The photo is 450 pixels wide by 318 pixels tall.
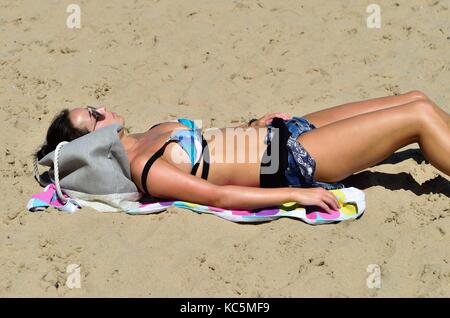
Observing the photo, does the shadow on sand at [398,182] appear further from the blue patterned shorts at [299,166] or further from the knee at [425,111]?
the knee at [425,111]

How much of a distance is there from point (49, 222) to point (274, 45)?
2.57 meters

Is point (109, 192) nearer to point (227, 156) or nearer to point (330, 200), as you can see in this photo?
point (227, 156)

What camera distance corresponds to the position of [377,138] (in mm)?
3672

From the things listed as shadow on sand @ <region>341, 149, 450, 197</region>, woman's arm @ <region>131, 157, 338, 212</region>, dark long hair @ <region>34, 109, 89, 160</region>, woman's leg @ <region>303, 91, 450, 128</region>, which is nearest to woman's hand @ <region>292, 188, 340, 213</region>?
woman's arm @ <region>131, 157, 338, 212</region>

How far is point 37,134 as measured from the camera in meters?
4.70

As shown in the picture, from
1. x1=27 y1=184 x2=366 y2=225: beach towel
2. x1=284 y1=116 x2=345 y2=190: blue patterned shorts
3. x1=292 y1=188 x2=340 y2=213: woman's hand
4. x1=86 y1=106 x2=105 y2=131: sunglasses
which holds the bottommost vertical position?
x1=27 y1=184 x2=366 y2=225: beach towel

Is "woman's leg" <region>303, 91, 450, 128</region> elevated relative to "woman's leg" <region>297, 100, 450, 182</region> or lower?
elevated

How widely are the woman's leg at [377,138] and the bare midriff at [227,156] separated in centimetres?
30

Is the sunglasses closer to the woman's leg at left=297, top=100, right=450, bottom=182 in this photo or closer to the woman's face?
the woman's face

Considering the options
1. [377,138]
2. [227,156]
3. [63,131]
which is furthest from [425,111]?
[63,131]

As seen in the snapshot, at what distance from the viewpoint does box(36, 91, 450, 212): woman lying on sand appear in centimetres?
362

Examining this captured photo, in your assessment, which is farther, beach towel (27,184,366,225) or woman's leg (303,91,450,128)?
woman's leg (303,91,450,128)

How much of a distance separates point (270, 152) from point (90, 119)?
109 cm

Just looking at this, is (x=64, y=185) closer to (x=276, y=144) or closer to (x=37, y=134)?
(x=37, y=134)
